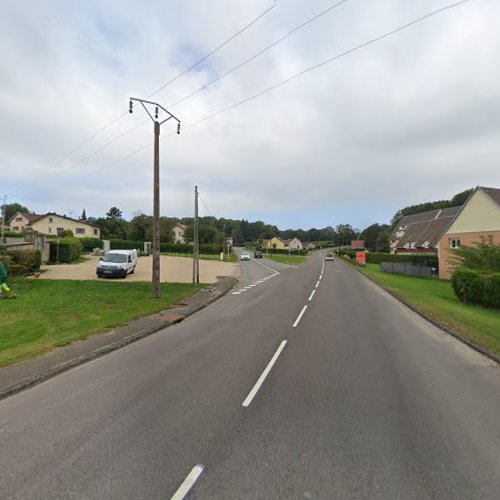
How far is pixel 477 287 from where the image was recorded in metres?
16.8

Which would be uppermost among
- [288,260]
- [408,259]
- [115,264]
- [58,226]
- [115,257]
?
[58,226]

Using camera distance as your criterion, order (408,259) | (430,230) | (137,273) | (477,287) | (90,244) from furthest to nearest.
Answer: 1. (430,230)
2. (90,244)
3. (408,259)
4. (137,273)
5. (477,287)

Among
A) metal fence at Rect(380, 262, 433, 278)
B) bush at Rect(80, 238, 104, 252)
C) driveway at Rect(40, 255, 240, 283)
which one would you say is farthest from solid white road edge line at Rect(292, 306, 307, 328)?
bush at Rect(80, 238, 104, 252)

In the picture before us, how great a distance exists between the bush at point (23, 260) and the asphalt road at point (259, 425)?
1559 cm

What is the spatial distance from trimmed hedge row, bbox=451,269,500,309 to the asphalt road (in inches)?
476

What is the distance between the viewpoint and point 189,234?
80125 millimetres

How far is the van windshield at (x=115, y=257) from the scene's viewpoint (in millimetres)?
20734

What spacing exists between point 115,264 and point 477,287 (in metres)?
23.5

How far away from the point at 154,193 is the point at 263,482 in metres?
12.3

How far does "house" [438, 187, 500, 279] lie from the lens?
26.5 metres

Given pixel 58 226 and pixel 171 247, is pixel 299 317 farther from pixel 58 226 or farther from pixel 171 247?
pixel 58 226

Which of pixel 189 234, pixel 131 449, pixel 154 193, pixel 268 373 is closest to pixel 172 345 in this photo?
pixel 268 373

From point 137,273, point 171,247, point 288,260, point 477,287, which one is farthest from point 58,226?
point 477,287

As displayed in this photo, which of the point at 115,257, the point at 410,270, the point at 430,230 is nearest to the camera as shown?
the point at 115,257
